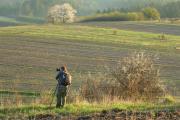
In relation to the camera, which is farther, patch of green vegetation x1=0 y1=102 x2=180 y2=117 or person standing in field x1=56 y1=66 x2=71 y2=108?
person standing in field x1=56 y1=66 x2=71 y2=108

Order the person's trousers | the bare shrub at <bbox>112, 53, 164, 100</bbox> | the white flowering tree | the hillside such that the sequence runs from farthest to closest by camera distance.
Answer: the white flowering tree, the hillside, the bare shrub at <bbox>112, 53, 164, 100</bbox>, the person's trousers

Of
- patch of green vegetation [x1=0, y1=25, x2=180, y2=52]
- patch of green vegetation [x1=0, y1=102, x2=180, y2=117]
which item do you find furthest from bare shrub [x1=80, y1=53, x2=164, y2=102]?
patch of green vegetation [x1=0, y1=25, x2=180, y2=52]

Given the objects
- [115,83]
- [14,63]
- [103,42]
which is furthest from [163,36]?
[115,83]

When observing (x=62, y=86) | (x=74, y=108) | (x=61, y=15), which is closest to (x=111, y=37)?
(x=62, y=86)

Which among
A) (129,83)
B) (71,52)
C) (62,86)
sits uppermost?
(62,86)

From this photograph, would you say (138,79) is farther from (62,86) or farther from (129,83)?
(62,86)

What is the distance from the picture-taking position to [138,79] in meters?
25.6

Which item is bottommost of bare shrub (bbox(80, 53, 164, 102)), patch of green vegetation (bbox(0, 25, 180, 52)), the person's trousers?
patch of green vegetation (bbox(0, 25, 180, 52))

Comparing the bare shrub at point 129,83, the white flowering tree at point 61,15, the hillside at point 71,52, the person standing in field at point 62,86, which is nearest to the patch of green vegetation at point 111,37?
the hillside at point 71,52

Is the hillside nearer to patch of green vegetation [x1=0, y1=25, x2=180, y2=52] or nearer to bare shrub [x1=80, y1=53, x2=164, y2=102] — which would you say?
patch of green vegetation [x1=0, y1=25, x2=180, y2=52]

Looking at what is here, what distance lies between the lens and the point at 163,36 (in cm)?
7769

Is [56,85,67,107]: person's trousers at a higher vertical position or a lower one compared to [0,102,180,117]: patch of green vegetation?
higher

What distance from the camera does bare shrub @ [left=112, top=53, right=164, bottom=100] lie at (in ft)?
82.5

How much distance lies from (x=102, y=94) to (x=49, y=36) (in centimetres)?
5047
